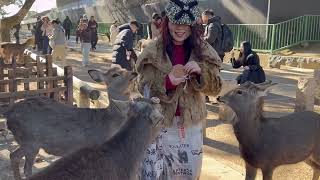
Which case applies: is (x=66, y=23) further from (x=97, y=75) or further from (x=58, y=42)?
(x=97, y=75)

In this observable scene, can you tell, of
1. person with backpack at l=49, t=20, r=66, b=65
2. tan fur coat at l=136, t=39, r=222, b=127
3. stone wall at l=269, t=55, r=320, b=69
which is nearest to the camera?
tan fur coat at l=136, t=39, r=222, b=127

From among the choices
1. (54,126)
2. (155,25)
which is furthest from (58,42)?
(54,126)

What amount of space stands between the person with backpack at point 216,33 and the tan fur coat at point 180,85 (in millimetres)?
5456

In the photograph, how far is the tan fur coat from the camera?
3.62 metres

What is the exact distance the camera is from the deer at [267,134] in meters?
4.88

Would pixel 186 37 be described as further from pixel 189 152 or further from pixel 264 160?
pixel 264 160

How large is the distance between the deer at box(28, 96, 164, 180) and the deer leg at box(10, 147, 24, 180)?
2383 mm

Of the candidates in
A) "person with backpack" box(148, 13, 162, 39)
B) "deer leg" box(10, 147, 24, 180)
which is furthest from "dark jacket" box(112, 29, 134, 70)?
"deer leg" box(10, 147, 24, 180)

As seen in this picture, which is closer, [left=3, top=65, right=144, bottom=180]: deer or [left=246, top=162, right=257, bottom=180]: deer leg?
[left=246, top=162, right=257, bottom=180]: deer leg

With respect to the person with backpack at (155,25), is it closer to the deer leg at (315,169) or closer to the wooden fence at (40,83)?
the wooden fence at (40,83)

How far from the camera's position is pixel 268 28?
1656 centimetres

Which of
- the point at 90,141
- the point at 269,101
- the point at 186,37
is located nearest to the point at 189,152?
the point at 186,37

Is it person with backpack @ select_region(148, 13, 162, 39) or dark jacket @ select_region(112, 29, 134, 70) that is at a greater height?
person with backpack @ select_region(148, 13, 162, 39)

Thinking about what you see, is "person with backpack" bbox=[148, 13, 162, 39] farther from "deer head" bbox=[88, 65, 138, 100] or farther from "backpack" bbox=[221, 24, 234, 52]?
"backpack" bbox=[221, 24, 234, 52]
